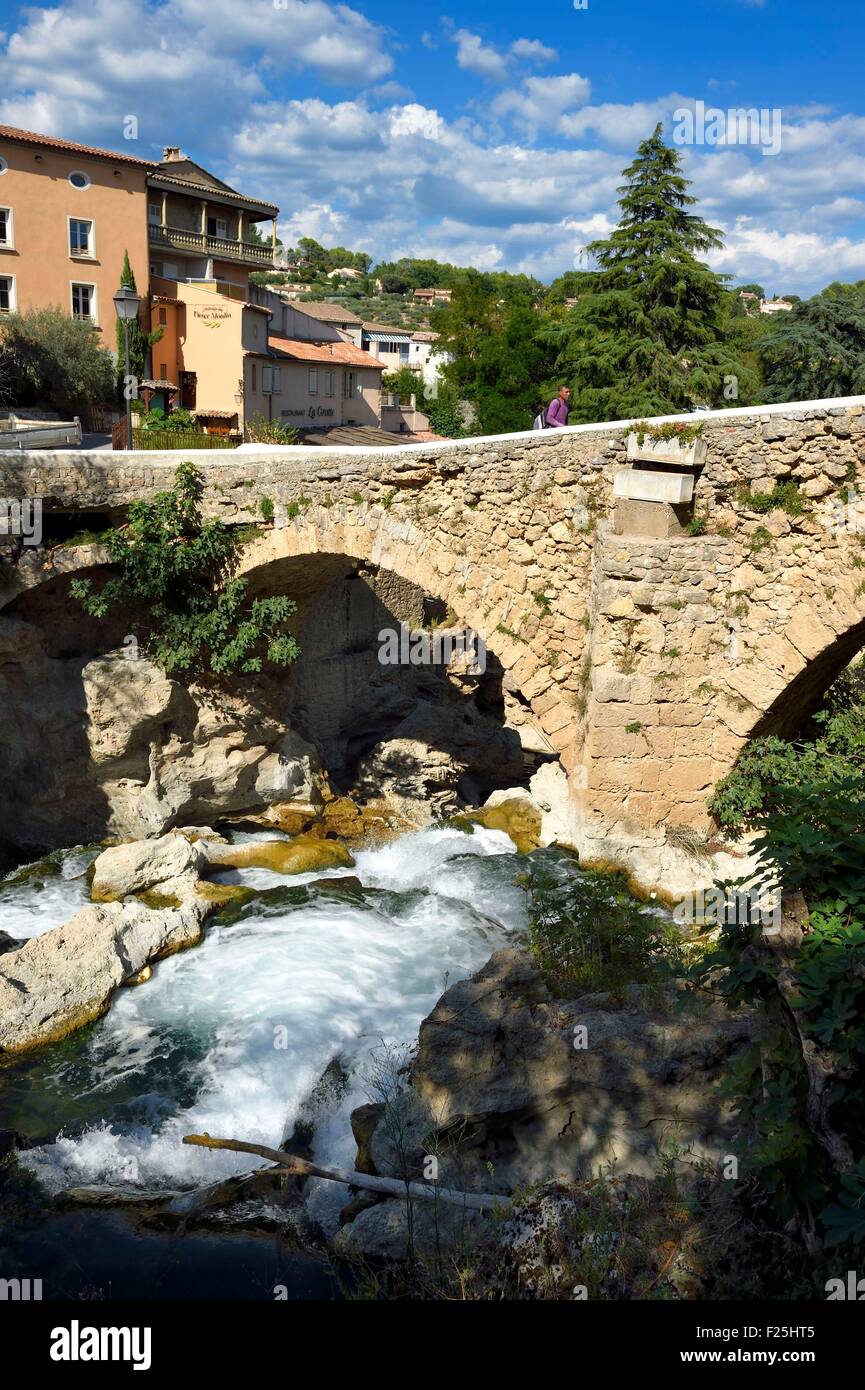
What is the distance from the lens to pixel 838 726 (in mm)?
8562

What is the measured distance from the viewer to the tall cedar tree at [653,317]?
20938 millimetres

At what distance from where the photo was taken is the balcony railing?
91.0 ft

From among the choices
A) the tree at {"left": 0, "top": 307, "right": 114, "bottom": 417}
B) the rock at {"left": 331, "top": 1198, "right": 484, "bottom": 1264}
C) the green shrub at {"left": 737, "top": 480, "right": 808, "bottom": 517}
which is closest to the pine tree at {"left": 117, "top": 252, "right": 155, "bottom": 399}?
the tree at {"left": 0, "top": 307, "right": 114, "bottom": 417}

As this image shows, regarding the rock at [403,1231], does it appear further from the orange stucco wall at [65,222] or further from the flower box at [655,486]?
the orange stucco wall at [65,222]

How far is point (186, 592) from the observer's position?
456 inches

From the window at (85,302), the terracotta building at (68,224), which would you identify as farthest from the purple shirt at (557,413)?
the window at (85,302)

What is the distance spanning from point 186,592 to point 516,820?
4461 mm

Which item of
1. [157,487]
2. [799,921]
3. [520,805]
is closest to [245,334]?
[157,487]

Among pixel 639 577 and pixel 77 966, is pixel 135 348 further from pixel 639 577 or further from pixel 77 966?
pixel 639 577

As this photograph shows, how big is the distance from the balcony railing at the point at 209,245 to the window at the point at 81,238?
243cm
